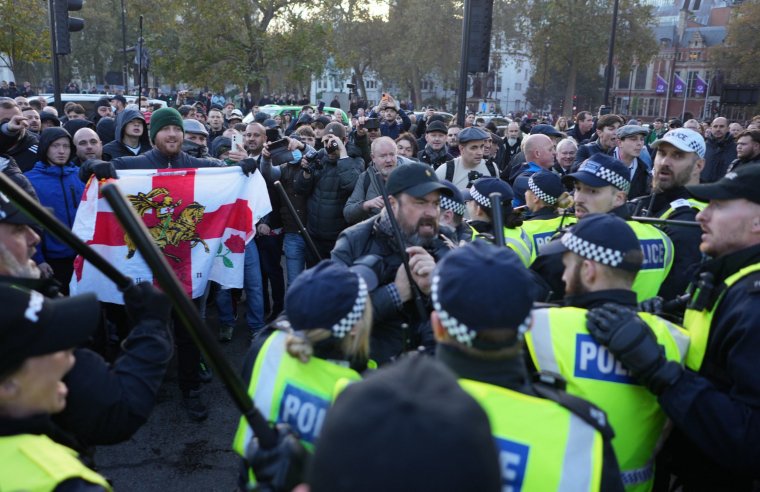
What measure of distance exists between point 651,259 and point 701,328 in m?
1.02

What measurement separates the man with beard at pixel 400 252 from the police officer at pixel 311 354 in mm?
714

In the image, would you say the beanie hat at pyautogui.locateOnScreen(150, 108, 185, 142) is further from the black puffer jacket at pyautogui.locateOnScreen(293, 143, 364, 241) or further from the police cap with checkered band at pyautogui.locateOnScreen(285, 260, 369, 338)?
the police cap with checkered band at pyautogui.locateOnScreen(285, 260, 369, 338)

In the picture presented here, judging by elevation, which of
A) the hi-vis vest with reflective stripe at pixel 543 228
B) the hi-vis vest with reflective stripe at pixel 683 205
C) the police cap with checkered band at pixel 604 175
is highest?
the police cap with checkered band at pixel 604 175

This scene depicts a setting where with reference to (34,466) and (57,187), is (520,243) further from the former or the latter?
(57,187)

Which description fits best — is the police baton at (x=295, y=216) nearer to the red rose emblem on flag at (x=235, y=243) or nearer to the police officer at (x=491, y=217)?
the police officer at (x=491, y=217)

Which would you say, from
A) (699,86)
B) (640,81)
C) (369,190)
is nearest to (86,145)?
(369,190)

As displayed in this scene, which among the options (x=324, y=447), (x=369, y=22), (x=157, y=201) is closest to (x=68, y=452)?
(x=324, y=447)

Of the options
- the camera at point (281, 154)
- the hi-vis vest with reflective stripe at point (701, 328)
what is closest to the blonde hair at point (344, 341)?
the hi-vis vest with reflective stripe at point (701, 328)

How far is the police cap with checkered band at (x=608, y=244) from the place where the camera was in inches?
94.3

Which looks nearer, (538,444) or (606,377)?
(538,444)

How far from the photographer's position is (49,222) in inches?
78.4

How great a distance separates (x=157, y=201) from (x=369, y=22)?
47.6m

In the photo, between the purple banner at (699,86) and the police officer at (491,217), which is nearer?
the police officer at (491,217)

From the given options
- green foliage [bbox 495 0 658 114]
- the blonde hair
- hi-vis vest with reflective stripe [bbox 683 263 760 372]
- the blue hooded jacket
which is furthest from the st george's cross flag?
green foliage [bbox 495 0 658 114]
